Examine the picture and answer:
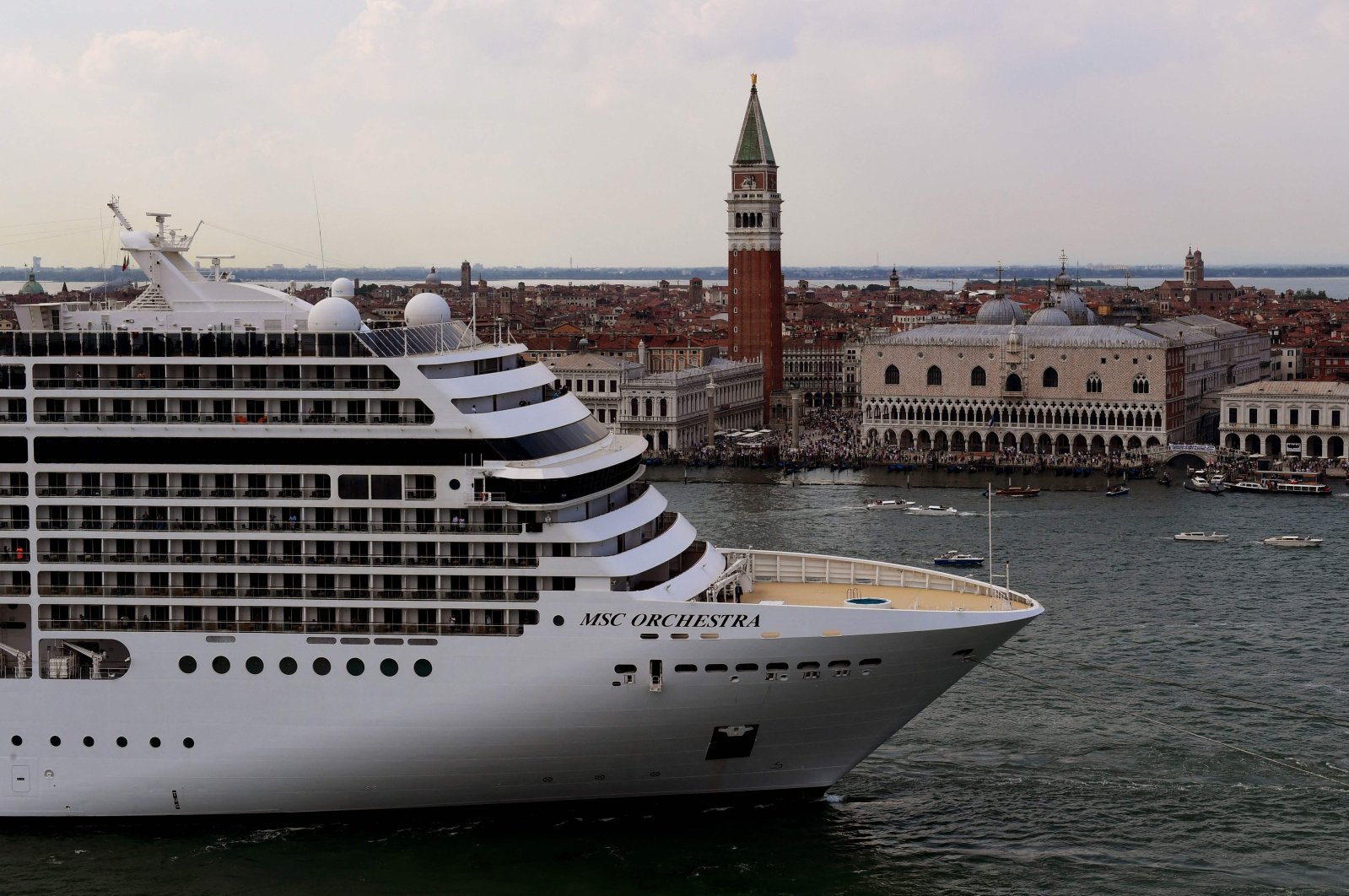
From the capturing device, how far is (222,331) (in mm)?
17625

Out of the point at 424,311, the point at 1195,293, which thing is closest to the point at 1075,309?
the point at 424,311

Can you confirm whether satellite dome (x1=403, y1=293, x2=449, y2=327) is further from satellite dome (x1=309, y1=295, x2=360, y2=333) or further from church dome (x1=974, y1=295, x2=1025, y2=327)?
church dome (x1=974, y1=295, x2=1025, y2=327)

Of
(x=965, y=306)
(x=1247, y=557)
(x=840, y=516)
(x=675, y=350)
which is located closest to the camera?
(x=1247, y=557)

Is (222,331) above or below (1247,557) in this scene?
above

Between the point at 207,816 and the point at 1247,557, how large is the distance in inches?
965

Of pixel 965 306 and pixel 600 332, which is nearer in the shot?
pixel 600 332

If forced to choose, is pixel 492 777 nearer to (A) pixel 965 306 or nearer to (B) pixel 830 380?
(B) pixel 830 380

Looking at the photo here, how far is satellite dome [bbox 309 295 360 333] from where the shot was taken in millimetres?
17484

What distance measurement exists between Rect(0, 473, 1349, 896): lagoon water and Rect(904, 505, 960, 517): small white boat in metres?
17.2

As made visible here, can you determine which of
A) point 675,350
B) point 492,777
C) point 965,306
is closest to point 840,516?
point 675,350

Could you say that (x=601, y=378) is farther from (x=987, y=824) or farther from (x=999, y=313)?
(x=987, y=824)

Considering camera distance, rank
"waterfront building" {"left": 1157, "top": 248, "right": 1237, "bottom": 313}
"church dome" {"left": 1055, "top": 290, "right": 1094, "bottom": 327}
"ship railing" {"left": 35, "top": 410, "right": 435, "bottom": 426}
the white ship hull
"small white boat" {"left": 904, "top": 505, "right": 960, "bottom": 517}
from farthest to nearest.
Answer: "waterfront building" {"left": 1157, "top": 248, "right": 1237, "bottom": 313}, "church dome" {"left": 1055, "top": 290, "right": 1094, "bottom": 327}, "small white boat" {"left": 904, "top": 505, "right": 960, "bottom": 517}, "ship railing" {"left": 35, "top": 410, "right": 435, "bottom": 426}, the white ship hull

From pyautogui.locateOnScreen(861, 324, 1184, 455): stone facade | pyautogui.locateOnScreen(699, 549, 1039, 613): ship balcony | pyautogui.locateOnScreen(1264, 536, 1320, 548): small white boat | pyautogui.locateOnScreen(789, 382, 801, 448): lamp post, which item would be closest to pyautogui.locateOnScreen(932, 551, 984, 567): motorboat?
pyautogui.locateOnScreen(1264, 536, 1320, 548): small white boat

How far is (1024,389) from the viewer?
200 feet
